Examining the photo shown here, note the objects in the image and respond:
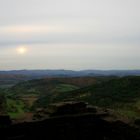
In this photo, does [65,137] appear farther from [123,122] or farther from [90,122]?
[123,122]

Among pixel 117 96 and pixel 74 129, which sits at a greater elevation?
pixel 74 129

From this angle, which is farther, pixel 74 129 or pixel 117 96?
pixel 117 96

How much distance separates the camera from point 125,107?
256ft

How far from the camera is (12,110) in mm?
85062

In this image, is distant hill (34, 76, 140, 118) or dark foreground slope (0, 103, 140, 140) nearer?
dark foreground slope (0, 103, 140, 140)

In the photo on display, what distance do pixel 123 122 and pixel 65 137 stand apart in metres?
5.91

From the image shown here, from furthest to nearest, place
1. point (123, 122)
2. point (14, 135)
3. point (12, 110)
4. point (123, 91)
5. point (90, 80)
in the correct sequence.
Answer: point (90, 80) → point (123, 91) → point (12, 110) → point (123, 122) → point (14, 135)

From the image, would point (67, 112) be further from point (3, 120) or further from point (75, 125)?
point (3, 120)

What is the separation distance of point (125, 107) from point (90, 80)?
3832 inches

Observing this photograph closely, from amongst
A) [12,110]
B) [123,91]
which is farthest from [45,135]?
[123,91]

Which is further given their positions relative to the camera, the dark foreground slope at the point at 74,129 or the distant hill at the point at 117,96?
the distant hill at the point at 117,96

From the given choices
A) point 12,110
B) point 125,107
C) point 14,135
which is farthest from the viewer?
point 12,110

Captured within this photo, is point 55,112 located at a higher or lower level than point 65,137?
higher

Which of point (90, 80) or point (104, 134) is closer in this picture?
point (104, 134)
